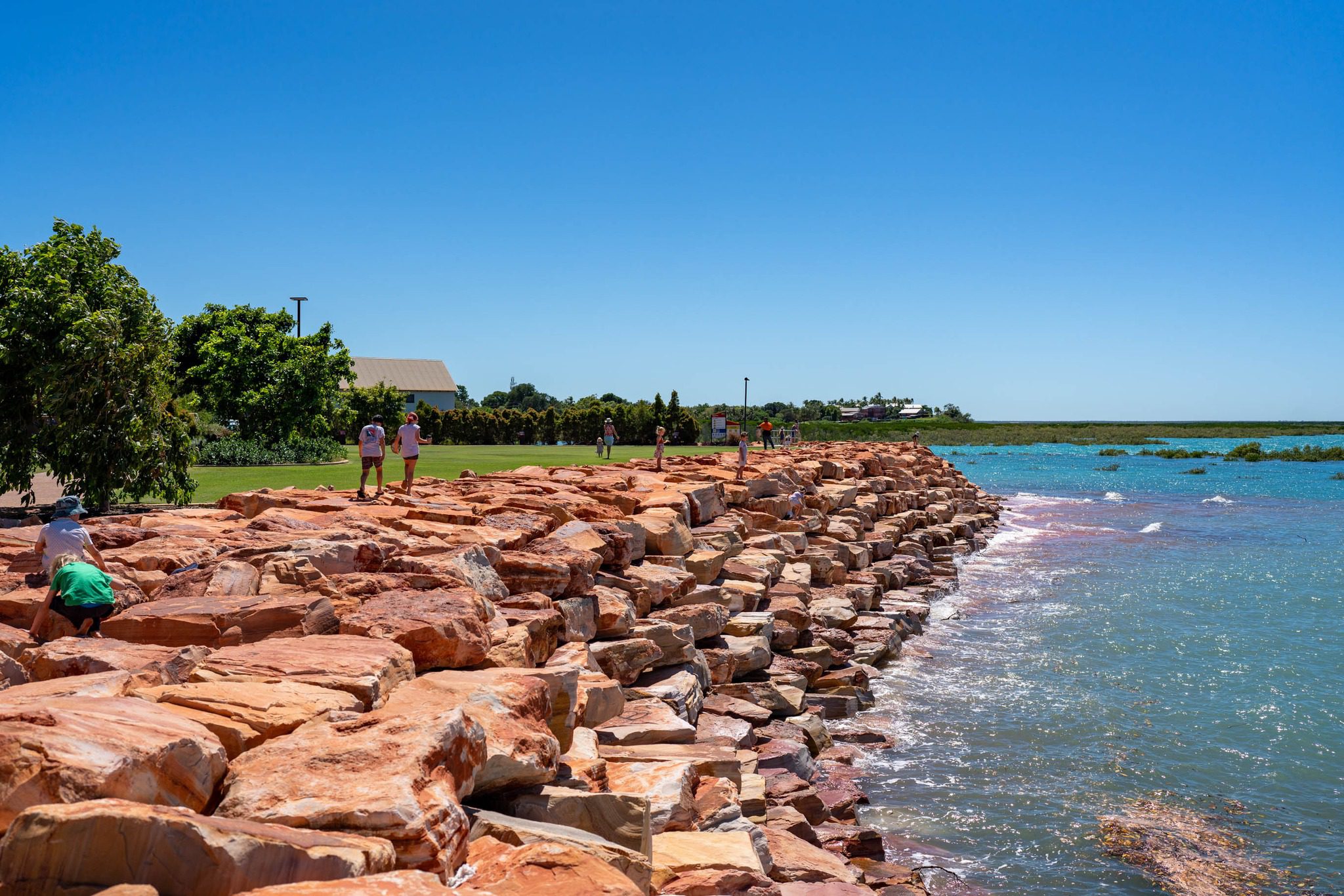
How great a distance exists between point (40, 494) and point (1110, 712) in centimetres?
1952

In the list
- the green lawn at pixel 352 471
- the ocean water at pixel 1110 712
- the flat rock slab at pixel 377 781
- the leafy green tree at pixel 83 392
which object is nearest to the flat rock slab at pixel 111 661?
the flat rock slab at pixel 377 781

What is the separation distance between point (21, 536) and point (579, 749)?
595 centimetres

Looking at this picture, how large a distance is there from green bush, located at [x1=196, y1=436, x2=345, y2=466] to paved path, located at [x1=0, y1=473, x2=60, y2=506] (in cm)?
889

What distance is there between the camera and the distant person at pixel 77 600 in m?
6.16

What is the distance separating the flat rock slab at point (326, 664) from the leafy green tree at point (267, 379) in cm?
3208

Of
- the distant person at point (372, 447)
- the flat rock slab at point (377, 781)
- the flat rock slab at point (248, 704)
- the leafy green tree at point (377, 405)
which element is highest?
the leafy green tree at point (377, 405)

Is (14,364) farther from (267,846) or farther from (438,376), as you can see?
(438,376)

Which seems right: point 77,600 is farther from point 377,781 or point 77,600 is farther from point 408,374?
point 408,374

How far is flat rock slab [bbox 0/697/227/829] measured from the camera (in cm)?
323

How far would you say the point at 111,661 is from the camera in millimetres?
5285

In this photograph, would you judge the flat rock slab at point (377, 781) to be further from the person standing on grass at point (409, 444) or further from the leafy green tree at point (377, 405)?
the leafy green tree at point (377, 405)

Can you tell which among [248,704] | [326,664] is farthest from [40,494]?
[248,704]

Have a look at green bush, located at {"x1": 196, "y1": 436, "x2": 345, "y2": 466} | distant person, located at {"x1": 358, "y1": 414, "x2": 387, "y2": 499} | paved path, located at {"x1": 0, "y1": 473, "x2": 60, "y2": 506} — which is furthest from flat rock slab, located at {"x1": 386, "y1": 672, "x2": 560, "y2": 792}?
green bush, located at {"x1": 196, "y1": 436, "x2": 345, "y2": 466}

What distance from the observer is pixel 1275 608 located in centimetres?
1802
